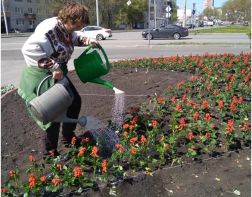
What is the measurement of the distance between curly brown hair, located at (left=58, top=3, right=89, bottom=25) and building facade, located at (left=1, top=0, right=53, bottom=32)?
55913 millimetres

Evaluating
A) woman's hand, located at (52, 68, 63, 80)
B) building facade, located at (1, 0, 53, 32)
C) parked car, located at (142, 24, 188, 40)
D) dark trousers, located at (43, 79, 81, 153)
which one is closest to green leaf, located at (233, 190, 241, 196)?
dark trousers, located at (43, 79, 81, 153)

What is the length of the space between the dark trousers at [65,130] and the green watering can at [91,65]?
0.21 meters

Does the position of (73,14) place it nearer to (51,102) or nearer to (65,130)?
(51,102)

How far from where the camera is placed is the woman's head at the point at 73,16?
3.34m

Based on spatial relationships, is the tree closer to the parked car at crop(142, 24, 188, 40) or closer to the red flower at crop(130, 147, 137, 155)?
the parked car at crop(142, 24, 188, 40)

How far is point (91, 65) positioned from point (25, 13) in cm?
6757

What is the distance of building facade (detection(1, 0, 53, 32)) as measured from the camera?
60.4 meters

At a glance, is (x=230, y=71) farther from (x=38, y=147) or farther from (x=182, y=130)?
Result: (x=38, y=147)

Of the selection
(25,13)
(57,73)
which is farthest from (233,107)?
(25,13)

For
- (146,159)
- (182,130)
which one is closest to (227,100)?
(182,130)

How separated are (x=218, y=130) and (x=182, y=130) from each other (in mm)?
429

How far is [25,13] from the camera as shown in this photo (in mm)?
67188

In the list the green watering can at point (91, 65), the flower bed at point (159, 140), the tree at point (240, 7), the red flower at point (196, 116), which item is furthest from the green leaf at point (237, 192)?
the tree at point (240, 7)

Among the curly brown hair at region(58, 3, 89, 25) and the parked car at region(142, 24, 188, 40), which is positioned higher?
the curly brown hair at region(58, 3, 89, 25)
